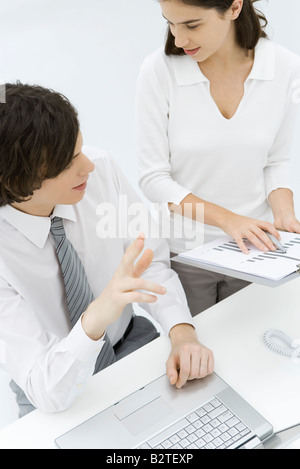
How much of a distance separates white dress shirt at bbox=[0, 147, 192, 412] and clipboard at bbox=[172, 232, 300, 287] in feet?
0.50

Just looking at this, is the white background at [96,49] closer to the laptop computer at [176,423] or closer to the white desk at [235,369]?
the white desk at [235,369]

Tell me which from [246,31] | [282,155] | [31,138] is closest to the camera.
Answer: [31,138]

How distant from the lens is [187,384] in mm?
1125

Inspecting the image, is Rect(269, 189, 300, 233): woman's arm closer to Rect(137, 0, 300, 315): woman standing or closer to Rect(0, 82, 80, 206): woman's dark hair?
Rect(137, 0, 300, 315): woman standing

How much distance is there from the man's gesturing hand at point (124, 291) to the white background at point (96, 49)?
2099 millimetres

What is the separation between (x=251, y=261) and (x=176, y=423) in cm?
43

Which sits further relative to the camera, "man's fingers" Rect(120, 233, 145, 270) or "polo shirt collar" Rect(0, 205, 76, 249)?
"polo shirt collar" Rect(0, 205, 76, 249)

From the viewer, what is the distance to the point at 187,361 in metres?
1.12

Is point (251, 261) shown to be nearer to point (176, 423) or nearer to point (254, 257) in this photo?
point (254, 257)

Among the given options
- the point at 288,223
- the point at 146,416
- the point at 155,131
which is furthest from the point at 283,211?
the point at 146,416

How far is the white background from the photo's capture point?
3.51 metres

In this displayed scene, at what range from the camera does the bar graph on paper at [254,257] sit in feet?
3.83

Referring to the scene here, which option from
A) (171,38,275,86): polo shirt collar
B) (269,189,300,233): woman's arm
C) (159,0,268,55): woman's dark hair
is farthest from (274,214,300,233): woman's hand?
(159,0,268,55): woman's dark hair

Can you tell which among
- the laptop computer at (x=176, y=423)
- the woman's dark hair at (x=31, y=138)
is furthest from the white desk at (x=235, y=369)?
the woman's dark hair at (x=31, y=138)
